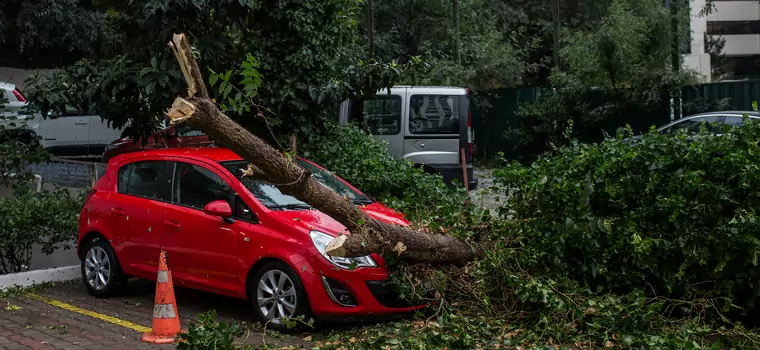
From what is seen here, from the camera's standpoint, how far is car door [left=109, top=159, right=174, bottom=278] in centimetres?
819

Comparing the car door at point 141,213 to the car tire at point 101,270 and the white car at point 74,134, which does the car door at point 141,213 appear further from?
the white car at point 74,134

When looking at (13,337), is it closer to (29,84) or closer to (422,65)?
(29,84)

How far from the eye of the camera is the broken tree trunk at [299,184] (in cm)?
580

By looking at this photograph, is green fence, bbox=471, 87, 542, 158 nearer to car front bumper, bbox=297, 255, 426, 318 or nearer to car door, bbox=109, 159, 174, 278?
car door, bbox=109, 159, 174, 278

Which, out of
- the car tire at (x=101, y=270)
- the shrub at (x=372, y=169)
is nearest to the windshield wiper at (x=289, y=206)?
the shrub at (x=372, y=169)

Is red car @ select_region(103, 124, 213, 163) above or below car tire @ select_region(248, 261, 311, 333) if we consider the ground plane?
above

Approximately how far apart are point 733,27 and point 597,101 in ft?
143

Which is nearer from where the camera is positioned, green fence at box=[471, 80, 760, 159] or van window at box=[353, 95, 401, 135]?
van window at box=[353, 95, 401, 135]

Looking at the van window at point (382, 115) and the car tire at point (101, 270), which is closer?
the car tire at point (101, 270)

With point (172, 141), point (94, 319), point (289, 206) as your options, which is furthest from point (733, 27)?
point (94, 319)

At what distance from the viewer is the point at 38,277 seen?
9344 mm

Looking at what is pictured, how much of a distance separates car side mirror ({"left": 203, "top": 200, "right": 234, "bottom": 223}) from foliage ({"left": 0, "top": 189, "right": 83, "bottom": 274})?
9.80ft

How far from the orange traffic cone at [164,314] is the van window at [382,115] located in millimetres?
8256

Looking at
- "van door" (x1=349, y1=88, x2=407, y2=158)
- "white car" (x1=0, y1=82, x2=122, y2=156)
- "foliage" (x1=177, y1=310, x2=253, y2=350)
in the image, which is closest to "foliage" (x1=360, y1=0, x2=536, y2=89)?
"van door" (x1=349, y1=88, x2=407, y2=158)
